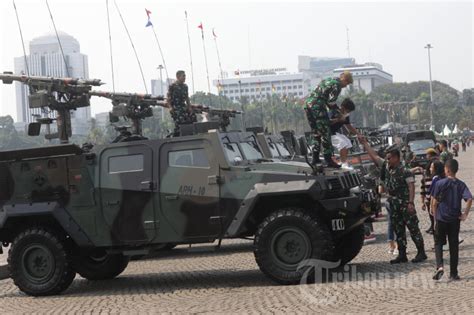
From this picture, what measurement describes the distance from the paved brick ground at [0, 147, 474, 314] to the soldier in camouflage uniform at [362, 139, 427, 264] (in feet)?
1.00

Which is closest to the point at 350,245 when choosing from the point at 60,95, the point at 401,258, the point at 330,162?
the point at 401,258

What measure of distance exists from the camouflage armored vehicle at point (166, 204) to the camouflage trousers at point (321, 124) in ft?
2.92

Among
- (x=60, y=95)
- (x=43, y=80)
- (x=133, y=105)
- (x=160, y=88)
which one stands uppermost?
(x=160, y=88)

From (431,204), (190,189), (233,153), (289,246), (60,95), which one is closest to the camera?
(289,246)

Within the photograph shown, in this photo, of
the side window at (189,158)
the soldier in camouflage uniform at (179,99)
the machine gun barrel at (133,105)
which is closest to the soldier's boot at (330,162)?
the side window at (189,158)

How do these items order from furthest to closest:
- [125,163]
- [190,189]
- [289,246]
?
[125,163] → [190,189] → [289,246]

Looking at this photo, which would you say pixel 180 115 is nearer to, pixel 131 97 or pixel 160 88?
pixel 131 97

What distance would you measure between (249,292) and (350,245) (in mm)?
2194

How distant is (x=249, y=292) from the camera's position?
36.3 ft

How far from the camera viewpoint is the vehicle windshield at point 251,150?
1237 centimetres

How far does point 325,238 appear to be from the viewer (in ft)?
36.4

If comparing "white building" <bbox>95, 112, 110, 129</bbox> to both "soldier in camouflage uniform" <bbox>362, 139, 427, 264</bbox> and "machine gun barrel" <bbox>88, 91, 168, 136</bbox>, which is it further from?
"soldier in camouflage uniform" <bbox>362, 139, 427, 264</bbox>

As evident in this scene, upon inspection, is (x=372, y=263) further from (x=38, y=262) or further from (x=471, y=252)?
(x=38, y=262)

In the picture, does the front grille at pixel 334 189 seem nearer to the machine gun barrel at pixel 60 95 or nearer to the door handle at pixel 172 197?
the door handle at pixel 172 197
